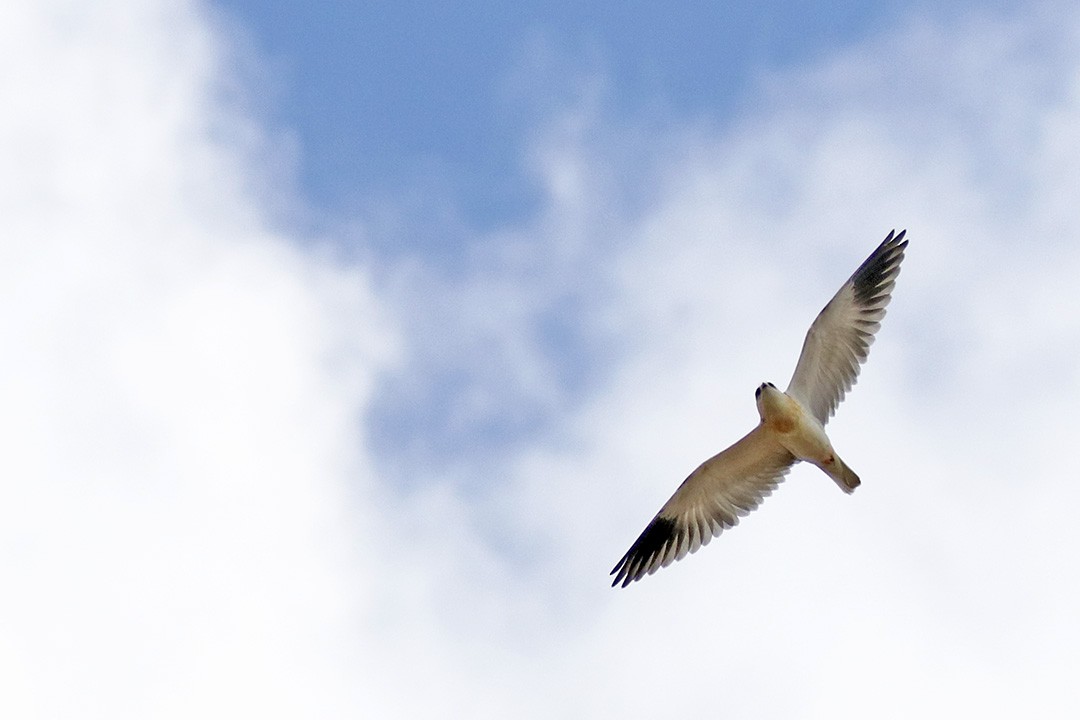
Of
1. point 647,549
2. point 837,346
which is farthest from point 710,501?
point 837,346

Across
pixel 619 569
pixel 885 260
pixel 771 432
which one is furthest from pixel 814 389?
pixel 619 569

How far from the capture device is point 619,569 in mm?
19062

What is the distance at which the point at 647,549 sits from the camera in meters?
18.8

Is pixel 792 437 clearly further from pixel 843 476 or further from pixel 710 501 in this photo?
pixel 710 501

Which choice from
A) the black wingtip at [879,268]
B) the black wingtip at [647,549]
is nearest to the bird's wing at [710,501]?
the black wingtip at [647,549]

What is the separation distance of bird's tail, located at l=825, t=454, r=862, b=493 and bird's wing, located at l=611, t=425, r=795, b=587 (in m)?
0.82

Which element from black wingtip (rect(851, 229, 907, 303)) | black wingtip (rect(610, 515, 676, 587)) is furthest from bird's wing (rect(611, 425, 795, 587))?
black wingtip (rect(851, 229, 907, 303))

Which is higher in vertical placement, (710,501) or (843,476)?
(710,501)

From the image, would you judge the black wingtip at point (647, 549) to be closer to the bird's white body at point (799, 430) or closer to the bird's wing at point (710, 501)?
the bird's wing at point (710, 501)

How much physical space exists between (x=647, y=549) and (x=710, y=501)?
115 centimetres

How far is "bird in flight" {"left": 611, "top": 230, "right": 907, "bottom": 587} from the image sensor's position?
56.4ft

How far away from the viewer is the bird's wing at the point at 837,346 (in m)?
17.8

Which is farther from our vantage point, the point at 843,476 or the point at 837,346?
the point at 837,346

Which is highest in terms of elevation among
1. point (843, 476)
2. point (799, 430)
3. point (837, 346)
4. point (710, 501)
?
point (837, 346)
